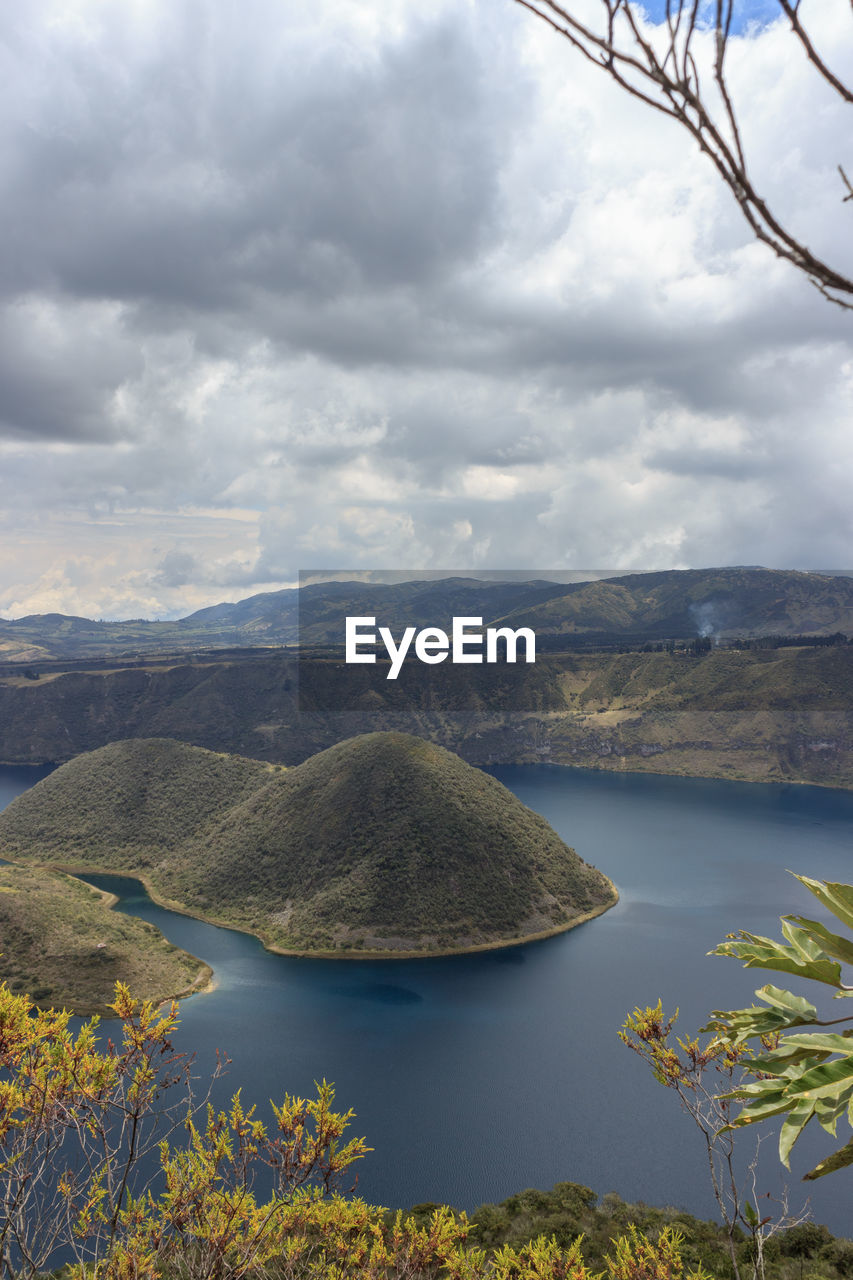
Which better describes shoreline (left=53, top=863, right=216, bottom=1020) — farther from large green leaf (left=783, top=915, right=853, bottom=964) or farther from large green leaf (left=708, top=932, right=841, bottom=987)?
large green leaf (left=783, top=915, right=853, bottom=964)

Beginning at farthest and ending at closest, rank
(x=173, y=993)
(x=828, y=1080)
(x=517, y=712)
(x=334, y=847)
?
(x=517, y=712) → (x=334, y=847) → (x=173, y=993) → (x=828, y=1080)

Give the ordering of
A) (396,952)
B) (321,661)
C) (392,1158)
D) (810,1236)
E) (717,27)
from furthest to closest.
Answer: (321,661) < (396,952) < (392,1158) < (810,1236) < (717,27)

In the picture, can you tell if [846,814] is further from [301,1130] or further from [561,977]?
[301,1130]

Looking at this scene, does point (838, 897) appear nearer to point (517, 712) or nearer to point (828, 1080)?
point (828, 1080)

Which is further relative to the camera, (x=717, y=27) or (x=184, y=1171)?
(x=184, y=1171)

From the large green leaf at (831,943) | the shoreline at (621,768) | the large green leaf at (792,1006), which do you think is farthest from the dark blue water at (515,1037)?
the shoreline at (621,768)

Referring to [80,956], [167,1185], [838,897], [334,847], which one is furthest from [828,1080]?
[334,847]

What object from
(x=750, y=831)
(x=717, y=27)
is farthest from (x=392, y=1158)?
(x=750, y=831)
